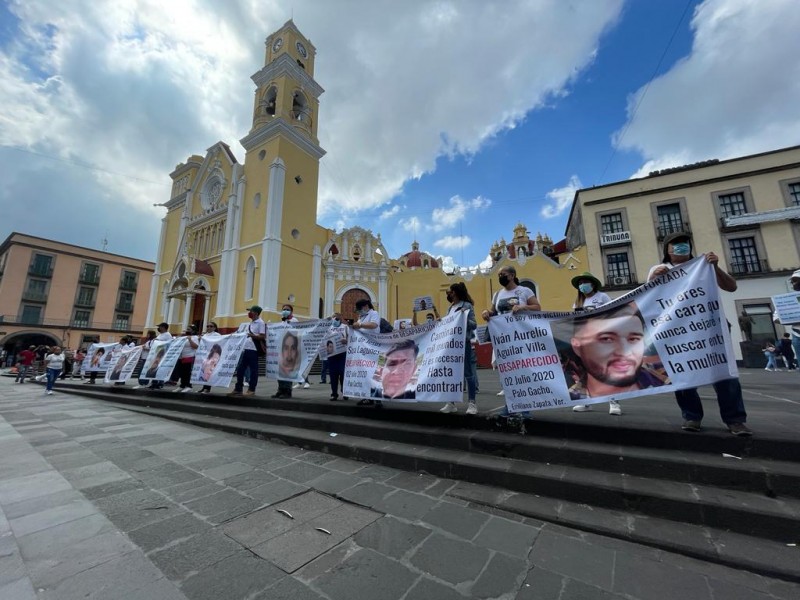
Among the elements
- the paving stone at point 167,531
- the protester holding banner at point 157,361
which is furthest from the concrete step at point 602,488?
the protester holding banner at point 157,361

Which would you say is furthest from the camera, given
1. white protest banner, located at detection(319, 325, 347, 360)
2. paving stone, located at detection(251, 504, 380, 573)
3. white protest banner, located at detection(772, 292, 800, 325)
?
white protest banner, located at detection(772, 292, 800, 325)

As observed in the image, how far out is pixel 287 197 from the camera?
65.9 ft

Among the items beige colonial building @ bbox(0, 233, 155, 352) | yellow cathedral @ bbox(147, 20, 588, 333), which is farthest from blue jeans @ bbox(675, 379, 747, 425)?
beige colonial building @ bbox(0, 233, 155, 352)

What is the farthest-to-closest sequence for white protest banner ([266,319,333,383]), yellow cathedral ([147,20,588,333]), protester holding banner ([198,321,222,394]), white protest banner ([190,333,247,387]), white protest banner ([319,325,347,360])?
yellow cathedral ([147,20,588,333]), protester holding banner ([198,321,222,394]), white protest banner ([190,333,247,387]), white protest banner ([266,319,333,383]), white protest banner ([319,325,347,360])

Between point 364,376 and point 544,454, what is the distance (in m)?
2.35

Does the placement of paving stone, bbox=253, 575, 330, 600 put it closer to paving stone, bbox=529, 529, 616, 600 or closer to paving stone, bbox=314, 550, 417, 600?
paving stone, bbox=314, 550, 417, 600

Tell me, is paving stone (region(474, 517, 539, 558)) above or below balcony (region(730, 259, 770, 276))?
below

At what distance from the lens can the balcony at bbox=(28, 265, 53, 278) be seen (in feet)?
107

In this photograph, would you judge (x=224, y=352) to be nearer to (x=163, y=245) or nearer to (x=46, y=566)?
(x=46, y=566)

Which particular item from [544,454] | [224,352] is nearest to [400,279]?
[224,352]

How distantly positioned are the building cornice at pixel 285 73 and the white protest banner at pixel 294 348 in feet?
75.7

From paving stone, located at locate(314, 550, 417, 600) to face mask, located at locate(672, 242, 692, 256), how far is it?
356 centimetres

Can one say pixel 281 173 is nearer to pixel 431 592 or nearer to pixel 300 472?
pixel 300 472

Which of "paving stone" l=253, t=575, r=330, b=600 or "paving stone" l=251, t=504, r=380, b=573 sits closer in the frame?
"paving stone" l=253, t=575, r=330, b=600
